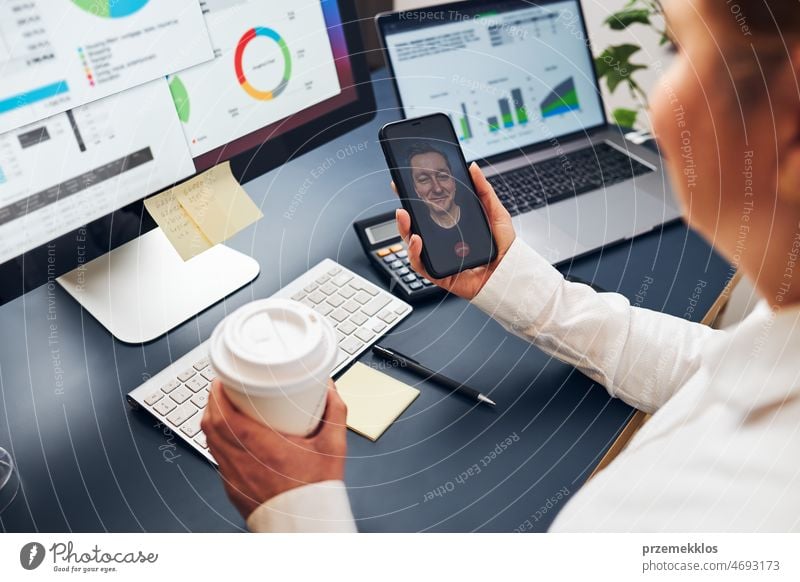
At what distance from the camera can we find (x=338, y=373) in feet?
1.59

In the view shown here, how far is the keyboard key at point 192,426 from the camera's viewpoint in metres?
0.44

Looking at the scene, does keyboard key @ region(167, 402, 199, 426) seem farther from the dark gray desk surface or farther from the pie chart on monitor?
the pie chart on monitor

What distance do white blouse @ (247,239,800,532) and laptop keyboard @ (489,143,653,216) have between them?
23 centimetres

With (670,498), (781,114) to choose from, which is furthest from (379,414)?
(781,114)

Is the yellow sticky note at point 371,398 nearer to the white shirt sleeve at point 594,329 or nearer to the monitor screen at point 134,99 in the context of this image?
the white shirt sleeve at point 594,329

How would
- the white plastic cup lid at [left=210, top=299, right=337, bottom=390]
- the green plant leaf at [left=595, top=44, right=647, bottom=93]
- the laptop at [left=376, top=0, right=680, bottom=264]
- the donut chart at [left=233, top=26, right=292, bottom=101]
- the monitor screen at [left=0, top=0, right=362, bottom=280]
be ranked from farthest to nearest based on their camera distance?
the green plant leaf at [left=595, top=44, right=647, bottom=93]
the laptop at [left=376, top=0, right=680, bottom=264]
the donut chart at [left=233, top=26, right=292, bottom=101]
the monitor screen at [left=0, top=0, right=362, bottom=280]
the white plastic cup lid at [left=210, top=299, right=337, bottom=390]

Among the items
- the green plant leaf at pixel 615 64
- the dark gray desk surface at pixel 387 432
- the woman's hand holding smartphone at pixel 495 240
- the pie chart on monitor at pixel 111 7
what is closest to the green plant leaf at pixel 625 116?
the green plant leaf at pixel 615 64

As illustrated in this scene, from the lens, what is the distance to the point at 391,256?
58 centimetres

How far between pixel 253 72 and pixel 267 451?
1.07 feet

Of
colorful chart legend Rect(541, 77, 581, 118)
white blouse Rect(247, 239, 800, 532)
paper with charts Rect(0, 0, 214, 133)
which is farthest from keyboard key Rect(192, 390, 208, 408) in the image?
colorful chart legend Rect(541, 77, 581, 118)

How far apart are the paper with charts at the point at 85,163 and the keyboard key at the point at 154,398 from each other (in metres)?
0.13

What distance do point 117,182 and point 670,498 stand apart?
1.45 ft

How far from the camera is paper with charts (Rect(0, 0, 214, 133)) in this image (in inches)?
15.3

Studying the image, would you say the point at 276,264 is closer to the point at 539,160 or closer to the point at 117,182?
Answer: the point at 117,182
